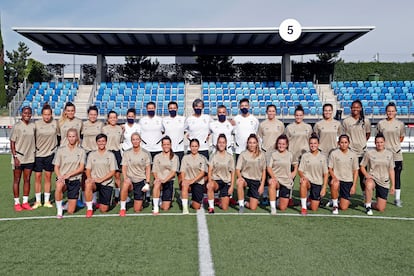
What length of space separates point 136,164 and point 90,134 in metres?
1.11

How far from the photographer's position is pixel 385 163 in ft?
21.1

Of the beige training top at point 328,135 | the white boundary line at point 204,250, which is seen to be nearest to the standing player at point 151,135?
the white boundary line at point 204,250

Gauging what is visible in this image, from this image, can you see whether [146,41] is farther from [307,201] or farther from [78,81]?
[307,201]

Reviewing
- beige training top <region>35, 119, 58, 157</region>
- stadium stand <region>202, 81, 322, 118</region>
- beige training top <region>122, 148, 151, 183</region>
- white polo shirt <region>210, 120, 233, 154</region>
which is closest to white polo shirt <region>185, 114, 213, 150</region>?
white polo shirt <region>210, 120, 233, 154</region>

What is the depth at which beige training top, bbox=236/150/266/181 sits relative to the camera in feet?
21.1

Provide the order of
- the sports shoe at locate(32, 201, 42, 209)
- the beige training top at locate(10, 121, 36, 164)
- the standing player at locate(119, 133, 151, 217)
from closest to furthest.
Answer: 1. the standing player at locate(119, 133, 151, 217)
2. the beige training top at locate(10, 121, 36, 164)
3. the sports shoe at locate(32, 201, 42, 209)

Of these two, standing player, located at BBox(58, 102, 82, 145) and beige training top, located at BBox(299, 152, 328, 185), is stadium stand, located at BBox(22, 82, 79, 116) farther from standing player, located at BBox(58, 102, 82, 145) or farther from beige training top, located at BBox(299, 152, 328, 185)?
beige training top, located at BBox(299, 152, 328, 185)

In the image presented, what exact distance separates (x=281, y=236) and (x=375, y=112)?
19.4 m

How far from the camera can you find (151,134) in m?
7.07

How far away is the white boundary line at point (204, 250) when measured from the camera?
12.5ft

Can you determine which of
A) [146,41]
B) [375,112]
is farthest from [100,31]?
[375,112]

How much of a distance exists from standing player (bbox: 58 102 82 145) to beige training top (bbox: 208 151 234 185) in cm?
227

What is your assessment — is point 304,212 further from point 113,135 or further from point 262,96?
point 262,96

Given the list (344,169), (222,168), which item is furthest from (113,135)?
(344,169)
